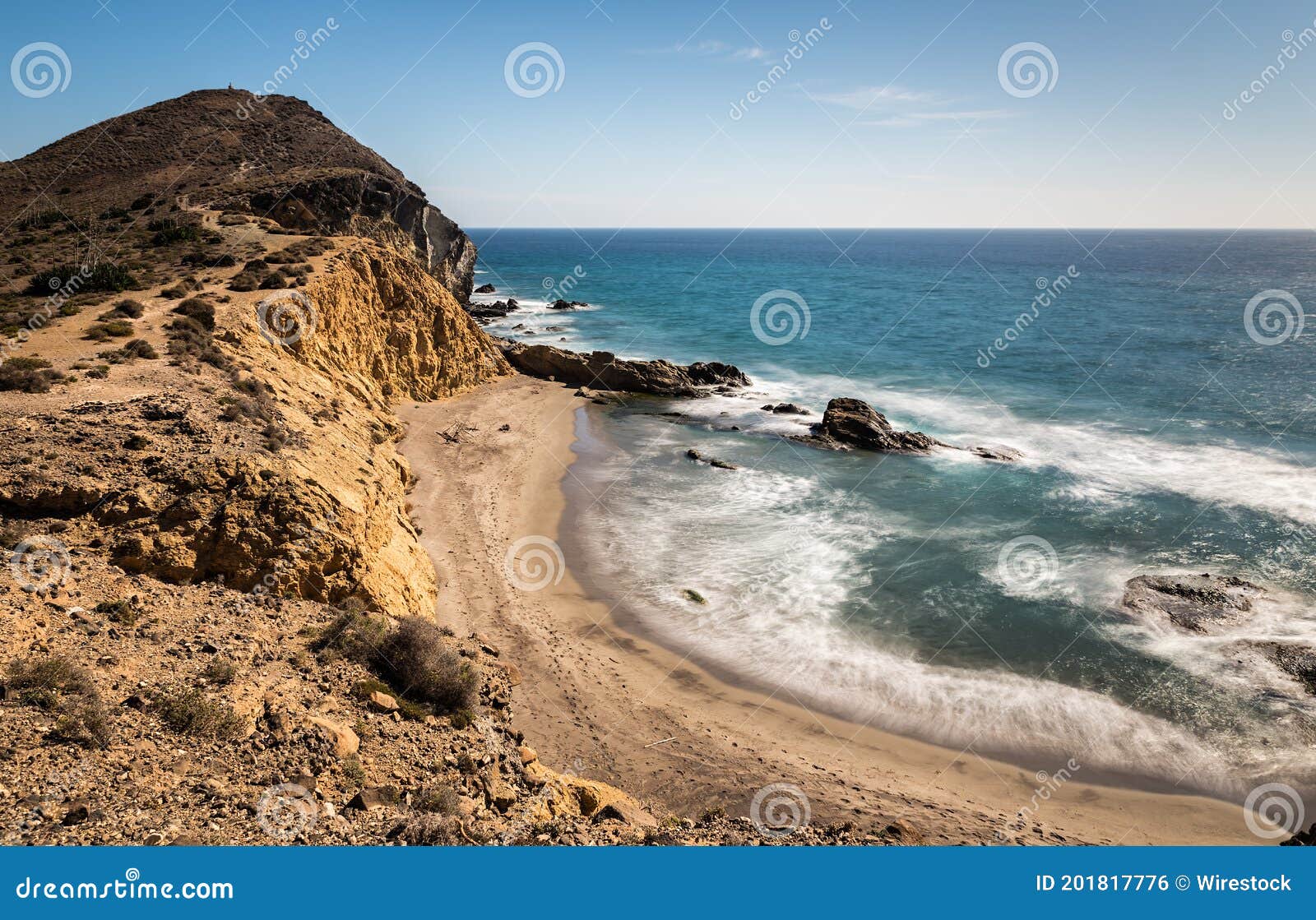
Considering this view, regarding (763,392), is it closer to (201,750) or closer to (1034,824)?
(1034,824)

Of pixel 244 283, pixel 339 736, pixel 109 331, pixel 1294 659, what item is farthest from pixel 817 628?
pixel 244 283

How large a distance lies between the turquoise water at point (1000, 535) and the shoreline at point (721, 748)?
2.52 feet

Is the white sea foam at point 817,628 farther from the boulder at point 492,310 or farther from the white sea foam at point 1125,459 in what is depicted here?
the boulder at point 492,310

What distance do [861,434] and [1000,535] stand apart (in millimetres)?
10564

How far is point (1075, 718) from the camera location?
1514cm

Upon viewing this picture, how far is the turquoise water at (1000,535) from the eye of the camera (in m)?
15.4

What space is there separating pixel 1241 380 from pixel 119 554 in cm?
5713

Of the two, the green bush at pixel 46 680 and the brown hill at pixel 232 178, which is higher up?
the brown hill at pixel 232 178

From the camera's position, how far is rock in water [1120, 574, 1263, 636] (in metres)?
18.5

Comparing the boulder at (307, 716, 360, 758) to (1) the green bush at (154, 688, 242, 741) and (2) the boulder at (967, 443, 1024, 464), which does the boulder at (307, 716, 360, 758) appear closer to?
(1) the green bush at (154, 688, 242, 741)

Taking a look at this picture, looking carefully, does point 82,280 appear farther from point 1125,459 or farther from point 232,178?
point 1125,459

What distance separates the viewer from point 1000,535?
78.4 feet

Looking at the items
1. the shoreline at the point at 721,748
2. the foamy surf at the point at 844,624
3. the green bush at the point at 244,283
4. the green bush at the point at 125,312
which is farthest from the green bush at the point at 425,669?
the green bush at the point at 244,283

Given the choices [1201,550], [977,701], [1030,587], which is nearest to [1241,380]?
[1201,550]
